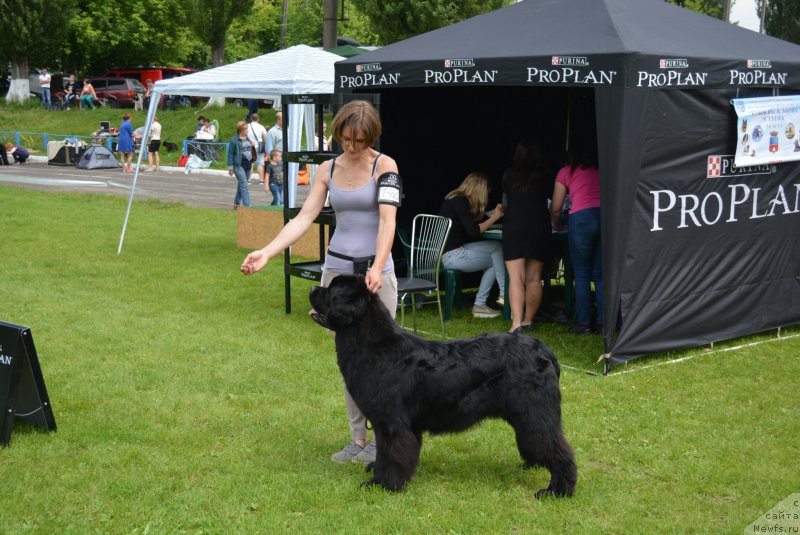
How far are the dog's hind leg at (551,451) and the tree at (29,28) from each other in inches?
1521

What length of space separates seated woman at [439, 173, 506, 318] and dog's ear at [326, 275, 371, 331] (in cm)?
432

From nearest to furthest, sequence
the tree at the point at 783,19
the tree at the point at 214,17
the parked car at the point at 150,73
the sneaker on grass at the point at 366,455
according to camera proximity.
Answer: the sneaker on grass at the point at 366,455 < the tree at the point at 214,17 < the tree at the point at 783,19 < the parked car at the point at 150,73

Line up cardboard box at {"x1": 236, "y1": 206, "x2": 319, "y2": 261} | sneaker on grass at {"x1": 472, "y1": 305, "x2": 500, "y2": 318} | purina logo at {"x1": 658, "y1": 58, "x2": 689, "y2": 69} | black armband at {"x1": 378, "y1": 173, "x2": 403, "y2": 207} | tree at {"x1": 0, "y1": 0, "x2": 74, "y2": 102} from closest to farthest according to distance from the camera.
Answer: black armband at {"x1": 378, "y1": 173, "x2": 403, "y2": 207}
purina logo at {"x1": 658, "y1": 58, "x2": 689, "y2": 69}
sneaker on grass at {"x1": 472, "y1": 305, "x2": 500, "y2": 318}
cardboard box at {"x1": 236, "y1": 206, "x2": 319, "y2": 261}
tree at {"x1": 0, "y1": 0, "x2": 74, "y2": 102}

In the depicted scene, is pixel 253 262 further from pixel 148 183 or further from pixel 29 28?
pixel 29 28

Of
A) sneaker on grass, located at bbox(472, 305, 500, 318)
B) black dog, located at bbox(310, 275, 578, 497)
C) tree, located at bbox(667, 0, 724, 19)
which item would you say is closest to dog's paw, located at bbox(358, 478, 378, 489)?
black dog, located at bbox(310, 275, 578, 497)

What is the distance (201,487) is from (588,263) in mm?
4336

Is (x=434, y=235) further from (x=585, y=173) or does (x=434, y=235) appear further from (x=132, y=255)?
(x=132, y=255)

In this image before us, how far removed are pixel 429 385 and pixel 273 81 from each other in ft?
25.1

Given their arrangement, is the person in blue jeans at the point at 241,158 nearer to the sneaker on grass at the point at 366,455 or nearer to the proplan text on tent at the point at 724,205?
the proplan text on tent at the point at 724,205

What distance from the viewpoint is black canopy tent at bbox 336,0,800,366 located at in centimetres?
645

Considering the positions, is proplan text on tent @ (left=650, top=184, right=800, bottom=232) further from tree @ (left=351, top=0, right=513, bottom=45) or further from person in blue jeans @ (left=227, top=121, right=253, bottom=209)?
tree @ (left=351, top=0, right=513, bottom=45)

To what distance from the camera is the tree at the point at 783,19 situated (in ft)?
128

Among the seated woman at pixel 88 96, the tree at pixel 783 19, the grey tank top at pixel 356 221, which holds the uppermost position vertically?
the tree at pixel 783 19

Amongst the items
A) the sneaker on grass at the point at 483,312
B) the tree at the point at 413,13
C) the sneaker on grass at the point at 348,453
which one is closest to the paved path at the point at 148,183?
the tree at the point at 413,13
